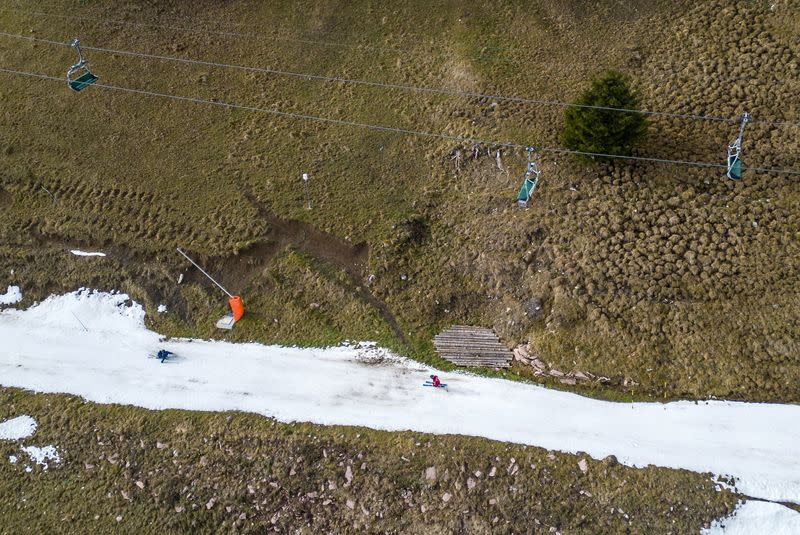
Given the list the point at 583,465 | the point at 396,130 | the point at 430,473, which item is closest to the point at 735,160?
the point at 583,465

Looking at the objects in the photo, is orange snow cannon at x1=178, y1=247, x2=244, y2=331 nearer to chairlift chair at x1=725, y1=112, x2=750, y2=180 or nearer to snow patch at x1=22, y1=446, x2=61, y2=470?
snow patch at x1=22, y1=446, x2=61, y2=470

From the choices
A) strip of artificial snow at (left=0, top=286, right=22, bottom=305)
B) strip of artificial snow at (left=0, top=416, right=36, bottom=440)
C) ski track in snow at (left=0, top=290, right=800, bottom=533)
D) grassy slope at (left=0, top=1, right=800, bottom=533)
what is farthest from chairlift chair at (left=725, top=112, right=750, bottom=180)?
strip of artificial snow at (left=0, top=286, right=22, bottom=305)

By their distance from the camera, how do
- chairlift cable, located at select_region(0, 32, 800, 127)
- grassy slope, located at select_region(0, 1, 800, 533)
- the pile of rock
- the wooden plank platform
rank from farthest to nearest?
chairlift cable, located at select_region(0, 32, 800, 127) < the wooden plank platform < the pile of rock < grassy slope, located at select_region(0, 1, 800, 533)

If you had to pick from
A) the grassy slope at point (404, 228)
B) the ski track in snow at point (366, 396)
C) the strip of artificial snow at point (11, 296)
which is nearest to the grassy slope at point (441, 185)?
the grassy slope at point (404, 228)

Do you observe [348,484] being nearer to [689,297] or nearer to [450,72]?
[689,297]

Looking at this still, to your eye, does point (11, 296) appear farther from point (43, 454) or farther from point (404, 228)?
point (404, 228)
